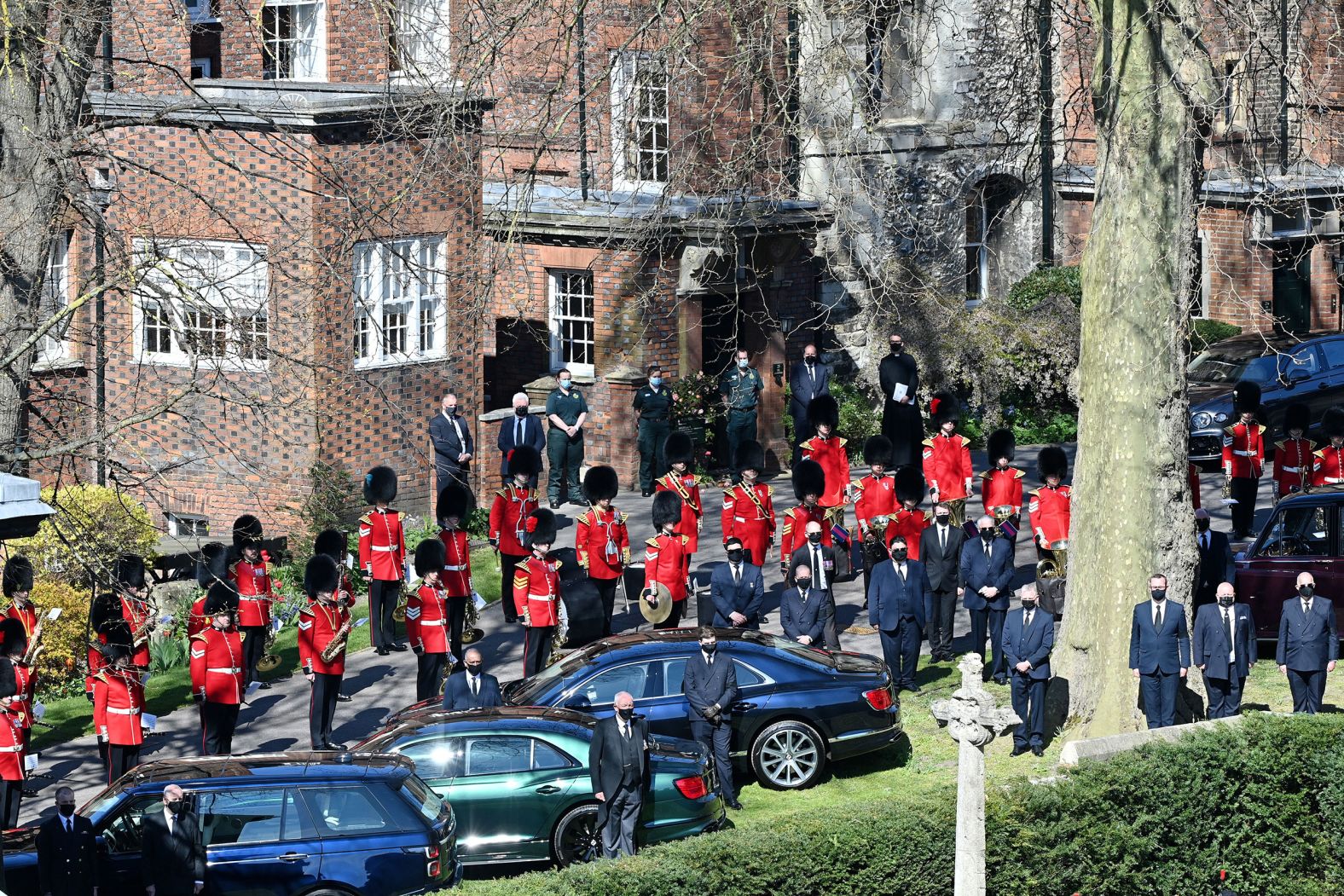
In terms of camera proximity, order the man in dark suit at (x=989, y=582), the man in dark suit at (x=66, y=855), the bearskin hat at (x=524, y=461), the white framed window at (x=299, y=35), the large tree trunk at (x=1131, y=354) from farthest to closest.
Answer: the white framed window at (x=299, y=35) < the bearskin hat at (x=524, y=461) < the man in dark suit at (x=989, y=582) < the large tree trunk at (x=1131, y=354) < the man in dark suit at (x=66, y=855)

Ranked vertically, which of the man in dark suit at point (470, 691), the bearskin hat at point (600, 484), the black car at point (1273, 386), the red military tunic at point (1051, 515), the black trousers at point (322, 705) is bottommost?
the black trousers at point (322, 705)

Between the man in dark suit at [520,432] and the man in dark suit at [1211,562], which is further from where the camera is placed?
the man in dark suit at [520,432]

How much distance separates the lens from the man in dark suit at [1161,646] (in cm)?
1766

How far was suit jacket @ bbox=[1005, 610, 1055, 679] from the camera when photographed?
58.5 ft

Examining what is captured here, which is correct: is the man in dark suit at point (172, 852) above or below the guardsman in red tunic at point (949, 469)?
below

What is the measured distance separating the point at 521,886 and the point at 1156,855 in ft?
17.1

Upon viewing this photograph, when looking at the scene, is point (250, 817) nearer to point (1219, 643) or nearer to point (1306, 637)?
point (1219, 643)

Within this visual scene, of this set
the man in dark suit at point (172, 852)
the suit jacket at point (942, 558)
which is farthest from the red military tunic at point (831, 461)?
the man in dark suit at point (172, 852)

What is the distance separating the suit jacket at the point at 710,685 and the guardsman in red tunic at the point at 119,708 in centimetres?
493

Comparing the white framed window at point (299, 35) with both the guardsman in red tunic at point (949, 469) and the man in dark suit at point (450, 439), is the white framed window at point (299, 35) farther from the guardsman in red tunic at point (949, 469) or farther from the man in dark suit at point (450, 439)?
the guardsman in red tunic at point (949, 469)

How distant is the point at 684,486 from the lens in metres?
22.6

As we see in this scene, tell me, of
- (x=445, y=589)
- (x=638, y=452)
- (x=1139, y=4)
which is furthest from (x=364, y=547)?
(x=1139, y=4)

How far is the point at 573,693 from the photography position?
55.5 feet

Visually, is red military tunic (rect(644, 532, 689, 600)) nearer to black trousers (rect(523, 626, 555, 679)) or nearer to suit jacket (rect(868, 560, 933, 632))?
black trousers (rect(523, 626, 555, 679))
